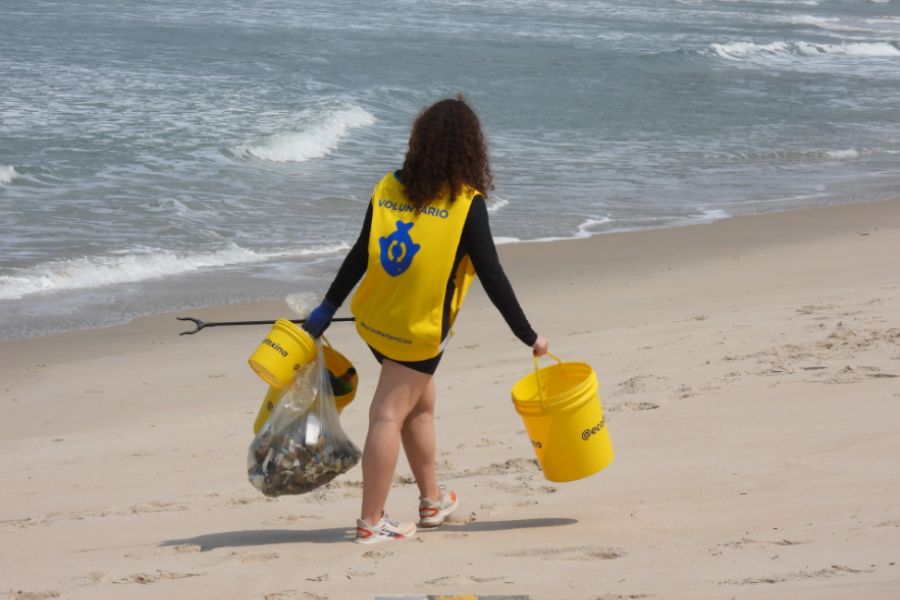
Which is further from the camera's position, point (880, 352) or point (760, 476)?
point (880, 352)

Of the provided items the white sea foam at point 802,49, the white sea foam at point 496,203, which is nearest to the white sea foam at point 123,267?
the white sea foam at point 496,203

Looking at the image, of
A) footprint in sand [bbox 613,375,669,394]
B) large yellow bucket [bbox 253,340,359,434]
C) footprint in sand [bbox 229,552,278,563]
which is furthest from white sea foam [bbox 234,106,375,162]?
footprint in sand [bbox 229,552,278,563]

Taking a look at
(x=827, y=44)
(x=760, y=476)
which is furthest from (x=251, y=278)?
(x=827, y=44)

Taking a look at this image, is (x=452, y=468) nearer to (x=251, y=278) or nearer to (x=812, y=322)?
(x=812, y=322)

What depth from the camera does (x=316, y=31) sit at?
30.2 meters

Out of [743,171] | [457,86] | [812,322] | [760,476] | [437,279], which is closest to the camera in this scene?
[437,279]

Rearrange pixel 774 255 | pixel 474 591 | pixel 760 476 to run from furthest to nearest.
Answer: pixel 774 255, pixel 760 476, pixel 474 591

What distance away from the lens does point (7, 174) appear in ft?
44.3

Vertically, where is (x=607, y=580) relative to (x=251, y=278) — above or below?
above

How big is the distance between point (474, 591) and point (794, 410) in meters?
2.27

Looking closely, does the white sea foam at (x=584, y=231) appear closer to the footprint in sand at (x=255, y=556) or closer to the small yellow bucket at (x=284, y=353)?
the small yellow bucket at (x=284, y=353)

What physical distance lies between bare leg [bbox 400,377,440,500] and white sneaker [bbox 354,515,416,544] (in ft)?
0.75

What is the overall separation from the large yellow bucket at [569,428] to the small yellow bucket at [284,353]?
762 mm

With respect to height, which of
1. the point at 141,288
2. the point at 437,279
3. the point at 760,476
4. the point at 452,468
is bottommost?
the point at 141,288
